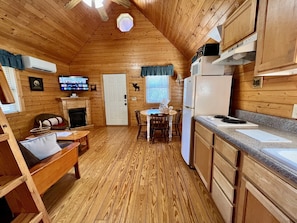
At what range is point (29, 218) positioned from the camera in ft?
3.04

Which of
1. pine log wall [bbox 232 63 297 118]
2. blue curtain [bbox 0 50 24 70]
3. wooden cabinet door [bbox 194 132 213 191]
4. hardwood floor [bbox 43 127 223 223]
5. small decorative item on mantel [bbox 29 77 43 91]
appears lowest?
hardwood floor [bbox 43 127 223 223]

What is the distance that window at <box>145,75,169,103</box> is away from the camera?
537cm

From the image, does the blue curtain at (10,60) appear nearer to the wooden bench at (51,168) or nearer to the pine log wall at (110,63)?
the pine log wall at (110,63)

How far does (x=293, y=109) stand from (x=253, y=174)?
84 cm

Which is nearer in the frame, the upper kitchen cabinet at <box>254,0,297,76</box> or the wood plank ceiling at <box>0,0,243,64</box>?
the upper kitchen cabinet at <box>254,0,297,76</box>

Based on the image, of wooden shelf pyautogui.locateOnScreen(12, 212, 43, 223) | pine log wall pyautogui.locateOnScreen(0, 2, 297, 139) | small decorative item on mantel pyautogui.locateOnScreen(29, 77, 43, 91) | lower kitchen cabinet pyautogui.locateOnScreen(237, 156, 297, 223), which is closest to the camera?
Answer: lower kitchen cabinet pyautogui.locateOnScreen(237, 156, 297, 223)

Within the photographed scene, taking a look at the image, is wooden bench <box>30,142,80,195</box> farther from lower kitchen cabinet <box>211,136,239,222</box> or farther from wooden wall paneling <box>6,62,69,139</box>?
wooden wall paneling <box>6,62,69,139</box>

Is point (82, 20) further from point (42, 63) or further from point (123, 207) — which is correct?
point (123, 207)

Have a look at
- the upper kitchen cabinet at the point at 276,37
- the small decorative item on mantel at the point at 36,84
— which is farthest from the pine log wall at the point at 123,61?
the upper kitchen cabinet at the point at 276,37

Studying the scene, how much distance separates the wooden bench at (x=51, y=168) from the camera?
1.45 m

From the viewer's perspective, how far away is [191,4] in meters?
2.36

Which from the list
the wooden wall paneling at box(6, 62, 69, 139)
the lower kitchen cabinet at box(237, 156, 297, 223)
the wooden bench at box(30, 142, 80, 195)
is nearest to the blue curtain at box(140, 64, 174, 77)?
the wooden wall paneling at box(6, 62, 69, 139)

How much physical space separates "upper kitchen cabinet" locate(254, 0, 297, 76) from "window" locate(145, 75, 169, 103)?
161 inches

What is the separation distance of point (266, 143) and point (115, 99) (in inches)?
199
